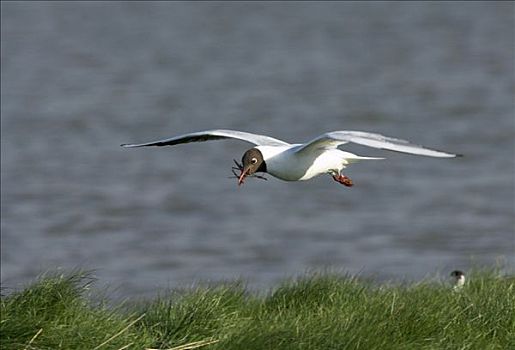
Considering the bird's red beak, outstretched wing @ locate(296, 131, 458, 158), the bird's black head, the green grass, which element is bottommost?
the green grass

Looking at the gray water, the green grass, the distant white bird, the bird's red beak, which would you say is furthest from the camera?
the gray water

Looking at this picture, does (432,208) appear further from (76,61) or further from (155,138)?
(76,61)

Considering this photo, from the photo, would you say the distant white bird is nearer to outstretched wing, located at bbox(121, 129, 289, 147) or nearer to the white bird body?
the white bird body

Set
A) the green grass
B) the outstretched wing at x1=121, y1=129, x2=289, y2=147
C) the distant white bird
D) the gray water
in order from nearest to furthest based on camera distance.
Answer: the green grass < the outstretched wing at x1=121, y1=129, x2=289, y2=147 < the distant white bird < the gray water

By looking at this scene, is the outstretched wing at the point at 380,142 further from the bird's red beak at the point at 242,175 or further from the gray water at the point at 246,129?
the gray water at the point at 246,129

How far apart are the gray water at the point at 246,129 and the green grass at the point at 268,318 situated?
209 centimetres

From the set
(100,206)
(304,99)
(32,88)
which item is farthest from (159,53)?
(100,206)

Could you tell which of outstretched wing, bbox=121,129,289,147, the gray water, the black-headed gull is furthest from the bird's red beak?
the gray water

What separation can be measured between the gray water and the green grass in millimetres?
2095

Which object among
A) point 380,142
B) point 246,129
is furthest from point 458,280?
point 246,129

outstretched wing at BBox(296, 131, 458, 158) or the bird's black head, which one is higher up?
outstretched wing at BBox(296, 131, 458, 158)

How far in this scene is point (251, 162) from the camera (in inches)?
312

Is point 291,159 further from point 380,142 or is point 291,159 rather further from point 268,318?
point 380,142

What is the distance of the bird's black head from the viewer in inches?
312
